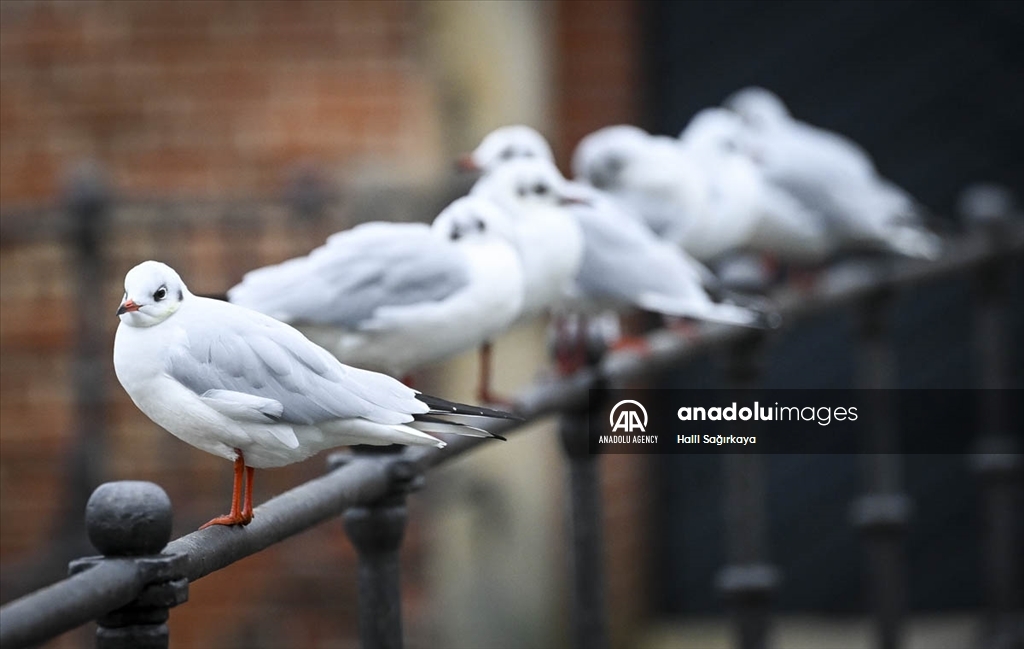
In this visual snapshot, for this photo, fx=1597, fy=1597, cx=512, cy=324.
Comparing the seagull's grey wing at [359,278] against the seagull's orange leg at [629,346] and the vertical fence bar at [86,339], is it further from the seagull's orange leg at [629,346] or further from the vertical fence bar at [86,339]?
the vertical fence bar at [86,339]

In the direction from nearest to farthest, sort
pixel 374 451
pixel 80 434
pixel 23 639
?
pixel 23 639
pixel 374 451
pixel 80 434

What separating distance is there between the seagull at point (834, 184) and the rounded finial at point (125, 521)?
6.36 ft

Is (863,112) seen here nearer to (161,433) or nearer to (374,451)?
(161,433)

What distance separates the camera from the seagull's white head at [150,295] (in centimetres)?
99

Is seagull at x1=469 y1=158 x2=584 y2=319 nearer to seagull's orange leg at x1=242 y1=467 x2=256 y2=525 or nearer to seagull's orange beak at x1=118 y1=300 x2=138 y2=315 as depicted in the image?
seagull's orange leg at x1=242 y1=467 x2=256 y2=525

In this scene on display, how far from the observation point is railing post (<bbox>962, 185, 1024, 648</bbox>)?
10.1ft

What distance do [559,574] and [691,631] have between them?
42 centimetres

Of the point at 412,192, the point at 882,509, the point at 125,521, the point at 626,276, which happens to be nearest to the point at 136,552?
the point at 125,521

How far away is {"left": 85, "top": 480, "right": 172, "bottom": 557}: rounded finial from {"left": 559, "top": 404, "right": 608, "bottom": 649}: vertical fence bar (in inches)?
42.3

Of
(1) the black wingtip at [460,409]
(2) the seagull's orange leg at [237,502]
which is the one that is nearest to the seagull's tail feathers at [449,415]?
(1) the black wingtip at [460,409]

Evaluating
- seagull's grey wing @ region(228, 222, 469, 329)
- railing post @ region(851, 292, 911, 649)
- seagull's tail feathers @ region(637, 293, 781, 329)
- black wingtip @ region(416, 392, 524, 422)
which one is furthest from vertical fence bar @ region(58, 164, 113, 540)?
black wingtip @ region(416, 392, 524, 422)

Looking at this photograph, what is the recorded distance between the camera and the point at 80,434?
A: 3420 millimetres

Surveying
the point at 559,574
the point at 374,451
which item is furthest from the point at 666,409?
the point at 374,451

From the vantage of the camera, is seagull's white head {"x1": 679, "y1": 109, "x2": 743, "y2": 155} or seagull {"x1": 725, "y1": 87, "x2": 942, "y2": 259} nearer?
seagull's white head {"x1": 679, "y1": 109, "x2": 743, "y2": 155}
